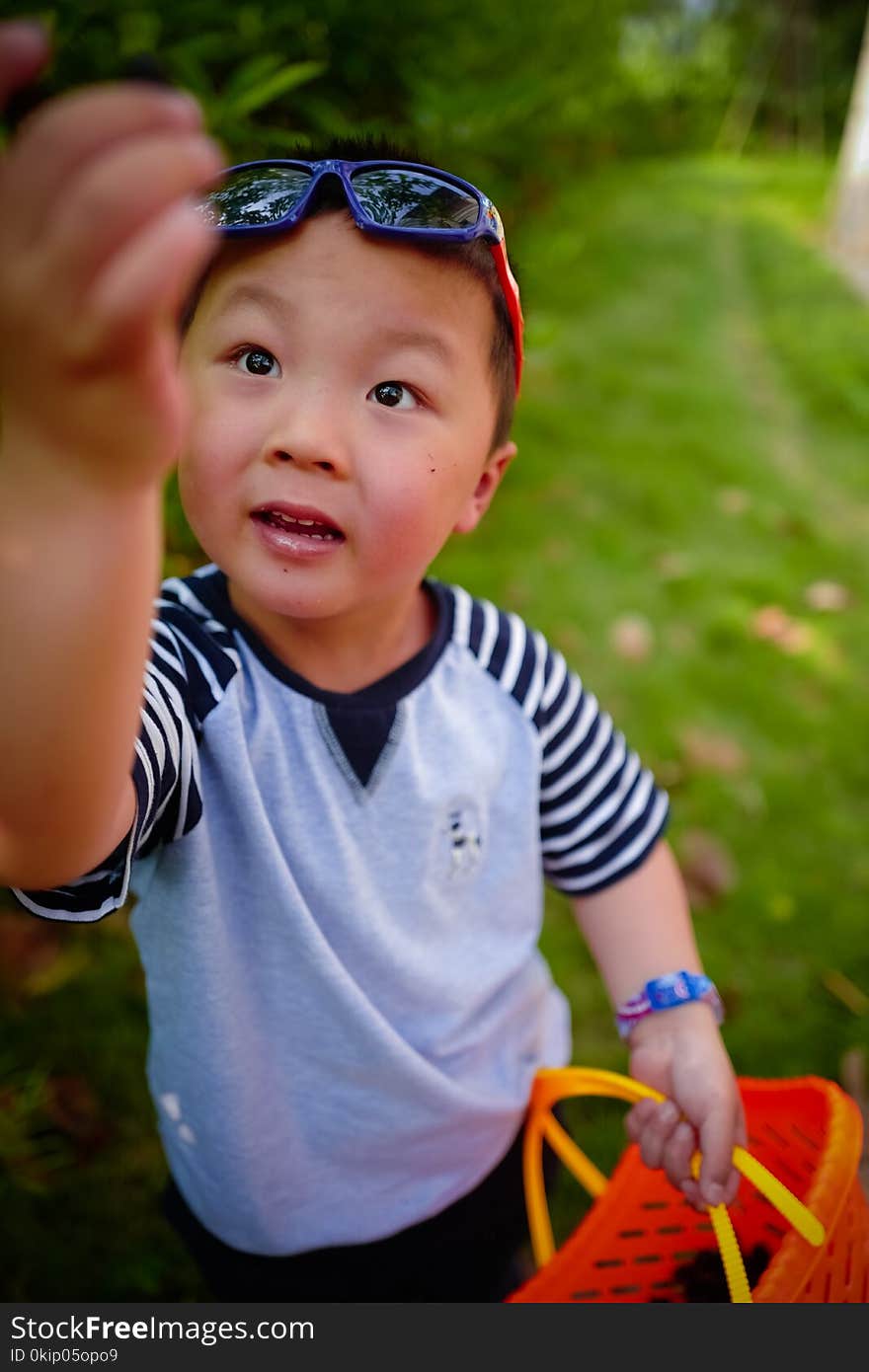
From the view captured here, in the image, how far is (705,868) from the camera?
7.93 feet

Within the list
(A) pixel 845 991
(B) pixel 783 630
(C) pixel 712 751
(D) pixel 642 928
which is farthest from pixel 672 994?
(B) pixel 783 630

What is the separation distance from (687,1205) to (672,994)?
1.16 ft

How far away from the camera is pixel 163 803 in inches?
35.5

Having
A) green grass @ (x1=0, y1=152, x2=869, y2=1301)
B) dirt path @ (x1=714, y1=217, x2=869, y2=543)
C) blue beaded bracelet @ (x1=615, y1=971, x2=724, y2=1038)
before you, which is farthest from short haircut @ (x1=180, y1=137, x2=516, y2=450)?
dirt path @ (x1=714, y1=217, x2=869, y2=543)

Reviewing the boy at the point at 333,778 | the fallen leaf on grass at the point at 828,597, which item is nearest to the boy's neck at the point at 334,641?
the boy at the point at 333,778

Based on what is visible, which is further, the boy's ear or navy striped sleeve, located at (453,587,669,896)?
navy striped sleeve, located at (453,587,669,896)

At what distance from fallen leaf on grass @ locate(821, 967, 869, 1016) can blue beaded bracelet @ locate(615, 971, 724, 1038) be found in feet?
3.17

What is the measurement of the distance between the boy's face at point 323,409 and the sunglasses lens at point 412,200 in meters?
0.03

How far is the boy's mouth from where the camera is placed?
928 millimetres

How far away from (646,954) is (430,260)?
2.90ft

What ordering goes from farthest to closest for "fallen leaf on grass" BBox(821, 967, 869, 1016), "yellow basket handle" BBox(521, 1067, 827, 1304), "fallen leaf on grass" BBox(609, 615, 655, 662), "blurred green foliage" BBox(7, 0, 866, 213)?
"fallen leaf on grass" BBox(609, 615, 655, 662) → "fallen leaf on grass" BBox(821, 967, 869, 1016) → "blurred green foliage" BBox(7, 0, 866, 213) → "yellow basket handle" BBox(521, 1067, 827, 1304)

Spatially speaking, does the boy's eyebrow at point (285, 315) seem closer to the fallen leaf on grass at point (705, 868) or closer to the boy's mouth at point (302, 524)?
the boy's mouth at point (302, 524)

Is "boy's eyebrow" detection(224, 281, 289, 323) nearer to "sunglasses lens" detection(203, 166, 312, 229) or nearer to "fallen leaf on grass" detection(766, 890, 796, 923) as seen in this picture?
"sunglasses lens" detection(203, 166, 312, 229)

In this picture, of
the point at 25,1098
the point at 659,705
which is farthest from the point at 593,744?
the point at 659,705
